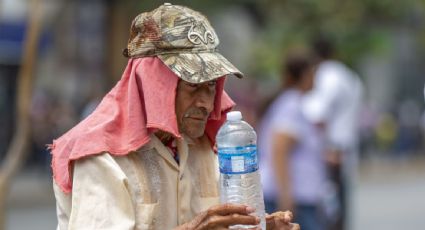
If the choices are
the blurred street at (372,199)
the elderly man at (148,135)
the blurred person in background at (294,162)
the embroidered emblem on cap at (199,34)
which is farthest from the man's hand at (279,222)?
the blurred street at (372,199)

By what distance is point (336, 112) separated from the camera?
8.95 meters

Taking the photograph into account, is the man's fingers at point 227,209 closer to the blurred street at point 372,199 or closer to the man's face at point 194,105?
the man's face at point 194,105

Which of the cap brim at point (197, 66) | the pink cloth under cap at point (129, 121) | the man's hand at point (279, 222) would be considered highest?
the cap brim at point (197, 66)

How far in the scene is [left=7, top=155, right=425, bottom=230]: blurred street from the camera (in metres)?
15.3

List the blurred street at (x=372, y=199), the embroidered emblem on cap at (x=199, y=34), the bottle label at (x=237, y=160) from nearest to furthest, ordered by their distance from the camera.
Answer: the bottle label at (x=237, y=160)
the embroidered emblem on cap at (x=199, y=34)
the blurred street at (x=372, y=199)

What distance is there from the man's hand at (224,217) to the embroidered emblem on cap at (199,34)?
54cm

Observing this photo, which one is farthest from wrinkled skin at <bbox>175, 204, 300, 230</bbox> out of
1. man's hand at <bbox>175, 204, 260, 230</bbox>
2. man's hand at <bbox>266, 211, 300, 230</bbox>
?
man's hand at <bbox>266, 211, 300, 230</bbox>

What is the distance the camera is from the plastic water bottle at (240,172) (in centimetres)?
330

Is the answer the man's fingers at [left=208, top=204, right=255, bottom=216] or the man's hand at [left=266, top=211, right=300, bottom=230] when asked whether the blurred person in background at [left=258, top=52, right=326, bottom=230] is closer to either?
the man's hand at [left=266, top=211, right=300, bottom=230]

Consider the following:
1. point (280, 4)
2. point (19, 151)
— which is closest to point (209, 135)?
point (19, 151)

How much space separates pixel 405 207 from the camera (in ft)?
56.6

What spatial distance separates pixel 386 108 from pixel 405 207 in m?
18.0

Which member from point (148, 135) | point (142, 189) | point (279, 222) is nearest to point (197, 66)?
point (148, 135)

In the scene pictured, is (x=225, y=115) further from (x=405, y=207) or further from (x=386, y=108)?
(x=386, y=108)
